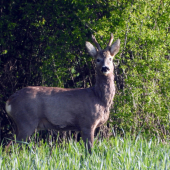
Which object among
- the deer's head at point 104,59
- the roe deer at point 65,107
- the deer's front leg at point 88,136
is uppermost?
the deer's head at point 104,59

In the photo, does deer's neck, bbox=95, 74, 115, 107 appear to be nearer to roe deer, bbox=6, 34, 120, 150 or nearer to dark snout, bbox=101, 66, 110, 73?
roe deer, bbox=6, 34, 120, 150

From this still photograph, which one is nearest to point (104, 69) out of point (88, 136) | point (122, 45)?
point (88, 136)

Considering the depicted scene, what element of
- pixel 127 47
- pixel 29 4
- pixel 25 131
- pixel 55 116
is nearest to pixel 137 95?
pixel 127 47

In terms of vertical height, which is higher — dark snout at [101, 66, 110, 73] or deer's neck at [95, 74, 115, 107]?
dark snout at [101, 66, 110, 73]

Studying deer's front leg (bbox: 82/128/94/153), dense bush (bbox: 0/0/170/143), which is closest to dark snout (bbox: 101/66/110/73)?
deer's front leg (bbox: 82/128/94/153)

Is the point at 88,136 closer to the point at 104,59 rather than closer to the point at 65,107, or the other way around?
the point at 65,107

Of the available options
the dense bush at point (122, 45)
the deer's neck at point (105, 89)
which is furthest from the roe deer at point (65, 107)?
the dense bush at point (122, 45)

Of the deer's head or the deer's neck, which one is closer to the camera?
the deer's head

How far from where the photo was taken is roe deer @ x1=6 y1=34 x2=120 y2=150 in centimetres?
530

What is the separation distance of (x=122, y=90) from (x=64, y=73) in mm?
1319

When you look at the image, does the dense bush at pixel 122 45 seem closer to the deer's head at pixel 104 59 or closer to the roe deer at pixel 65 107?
the deer's head at pixel 104 59

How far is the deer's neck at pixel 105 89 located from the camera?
555cm

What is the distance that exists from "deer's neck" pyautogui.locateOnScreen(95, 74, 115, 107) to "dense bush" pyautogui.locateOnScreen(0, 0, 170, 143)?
97 cm

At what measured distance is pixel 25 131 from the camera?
526cm
